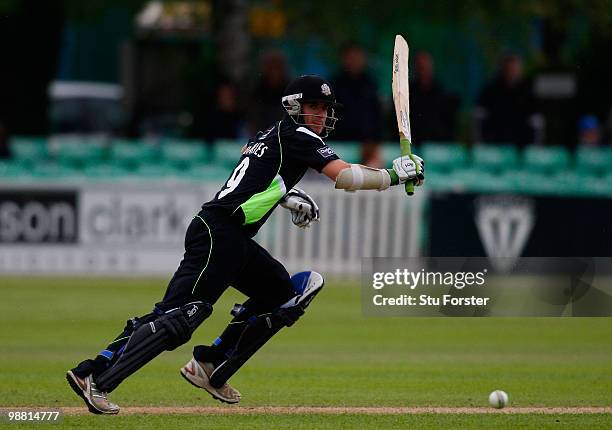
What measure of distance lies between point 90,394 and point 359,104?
1075cm

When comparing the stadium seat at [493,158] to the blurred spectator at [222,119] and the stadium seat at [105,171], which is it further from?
the stadium seat at [105,171]

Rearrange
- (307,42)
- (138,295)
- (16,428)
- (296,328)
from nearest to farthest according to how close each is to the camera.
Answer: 1. (16,428)
2. (296,328)
3. (138,295)
4. (307,42)

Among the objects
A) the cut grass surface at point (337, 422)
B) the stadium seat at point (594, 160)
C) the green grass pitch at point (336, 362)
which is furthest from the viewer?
the stadium seat at point (594, 160)

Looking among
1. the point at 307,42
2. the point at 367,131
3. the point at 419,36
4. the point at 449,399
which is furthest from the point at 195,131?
the point at 449,399

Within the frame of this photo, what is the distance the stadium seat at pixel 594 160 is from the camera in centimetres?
2052

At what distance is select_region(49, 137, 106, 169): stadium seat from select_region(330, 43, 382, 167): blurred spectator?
3.31 meters

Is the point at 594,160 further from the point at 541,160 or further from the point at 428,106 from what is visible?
the point at 428,106

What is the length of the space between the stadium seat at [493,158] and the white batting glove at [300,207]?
11.2 m

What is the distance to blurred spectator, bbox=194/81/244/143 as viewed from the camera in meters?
19.9

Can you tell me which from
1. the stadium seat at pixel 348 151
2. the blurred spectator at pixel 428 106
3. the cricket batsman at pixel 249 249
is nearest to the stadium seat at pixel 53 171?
the stadium seat at pixel 348 151

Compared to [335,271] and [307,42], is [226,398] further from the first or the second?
[307,42]

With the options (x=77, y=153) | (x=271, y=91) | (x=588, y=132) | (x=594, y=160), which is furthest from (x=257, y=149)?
(x=588, y=132)

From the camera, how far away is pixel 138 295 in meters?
16.2

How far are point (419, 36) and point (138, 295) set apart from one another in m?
13.7
